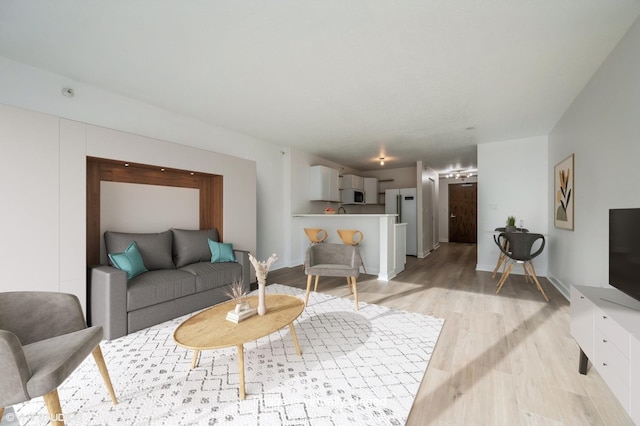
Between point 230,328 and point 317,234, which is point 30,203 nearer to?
point 230,328

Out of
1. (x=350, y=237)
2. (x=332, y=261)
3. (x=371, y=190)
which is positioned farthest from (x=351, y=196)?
(x=332, y=261)

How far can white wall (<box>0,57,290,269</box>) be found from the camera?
8.46ft

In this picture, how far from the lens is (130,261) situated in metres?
2.76

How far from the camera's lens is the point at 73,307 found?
5.63 ft

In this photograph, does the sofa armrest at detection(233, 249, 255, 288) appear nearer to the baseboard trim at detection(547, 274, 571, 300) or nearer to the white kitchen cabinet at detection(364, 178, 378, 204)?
the baseboard trim at detection(547, 274, 571, 300)

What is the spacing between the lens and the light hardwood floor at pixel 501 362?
155 cm

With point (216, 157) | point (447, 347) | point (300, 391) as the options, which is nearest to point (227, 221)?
point (216, 157)

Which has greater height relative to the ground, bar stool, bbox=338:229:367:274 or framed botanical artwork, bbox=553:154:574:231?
framed botanical artwork, bbox=553:154:574:231

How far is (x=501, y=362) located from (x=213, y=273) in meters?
3.04

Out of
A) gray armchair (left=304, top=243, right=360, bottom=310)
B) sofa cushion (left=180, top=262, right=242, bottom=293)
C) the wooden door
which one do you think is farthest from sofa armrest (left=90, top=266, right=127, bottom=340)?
the wooden door

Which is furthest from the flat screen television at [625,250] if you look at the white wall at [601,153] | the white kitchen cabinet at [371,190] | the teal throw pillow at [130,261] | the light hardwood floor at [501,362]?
the white kitchen cabinet at [371,190]

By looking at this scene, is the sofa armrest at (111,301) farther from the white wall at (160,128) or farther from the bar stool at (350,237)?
the bar stool at (350,237)

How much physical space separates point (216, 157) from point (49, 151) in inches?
69.5

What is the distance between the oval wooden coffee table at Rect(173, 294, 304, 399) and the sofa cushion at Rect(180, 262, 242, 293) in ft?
3.39
